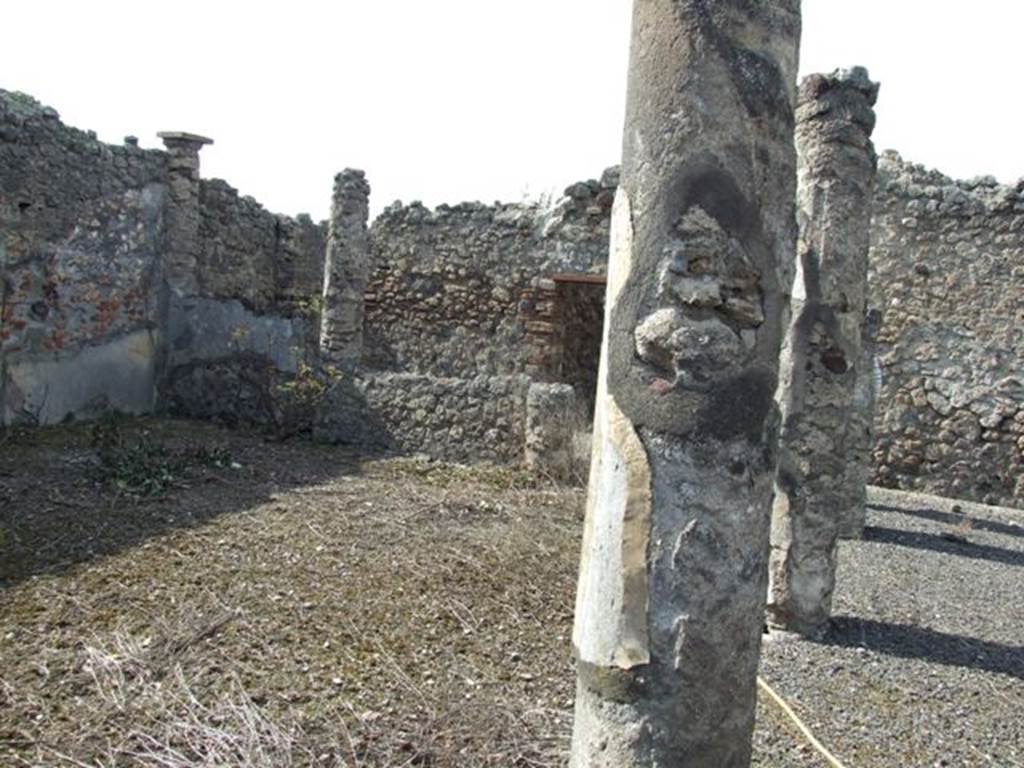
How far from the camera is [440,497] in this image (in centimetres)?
745

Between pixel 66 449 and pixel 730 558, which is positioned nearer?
pixel 730 558

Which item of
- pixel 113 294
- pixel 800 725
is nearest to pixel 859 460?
pixel 800 725

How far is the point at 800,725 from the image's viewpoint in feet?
12.4

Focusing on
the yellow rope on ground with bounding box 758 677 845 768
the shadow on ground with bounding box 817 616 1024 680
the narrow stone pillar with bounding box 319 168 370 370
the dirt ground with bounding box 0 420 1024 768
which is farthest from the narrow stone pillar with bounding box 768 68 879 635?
the narrow stone pillar with bounding box 319 168 370 370

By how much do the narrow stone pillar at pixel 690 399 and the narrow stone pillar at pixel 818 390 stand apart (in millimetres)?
2790

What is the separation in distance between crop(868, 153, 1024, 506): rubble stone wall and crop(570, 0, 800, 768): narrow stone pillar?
391 inches

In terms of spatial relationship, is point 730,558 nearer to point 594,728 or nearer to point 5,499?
point 594,728

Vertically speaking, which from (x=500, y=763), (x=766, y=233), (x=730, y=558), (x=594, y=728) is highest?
(x=766, y=233)

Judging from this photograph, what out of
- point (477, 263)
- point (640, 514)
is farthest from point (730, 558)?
point (477, 263)

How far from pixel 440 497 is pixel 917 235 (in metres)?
7.33

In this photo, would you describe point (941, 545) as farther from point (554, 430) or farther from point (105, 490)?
point (105, 490)

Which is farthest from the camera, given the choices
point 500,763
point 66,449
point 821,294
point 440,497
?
point 66,449

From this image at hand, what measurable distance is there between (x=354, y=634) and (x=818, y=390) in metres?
2.70

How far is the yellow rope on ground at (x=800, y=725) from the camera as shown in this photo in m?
3.51
